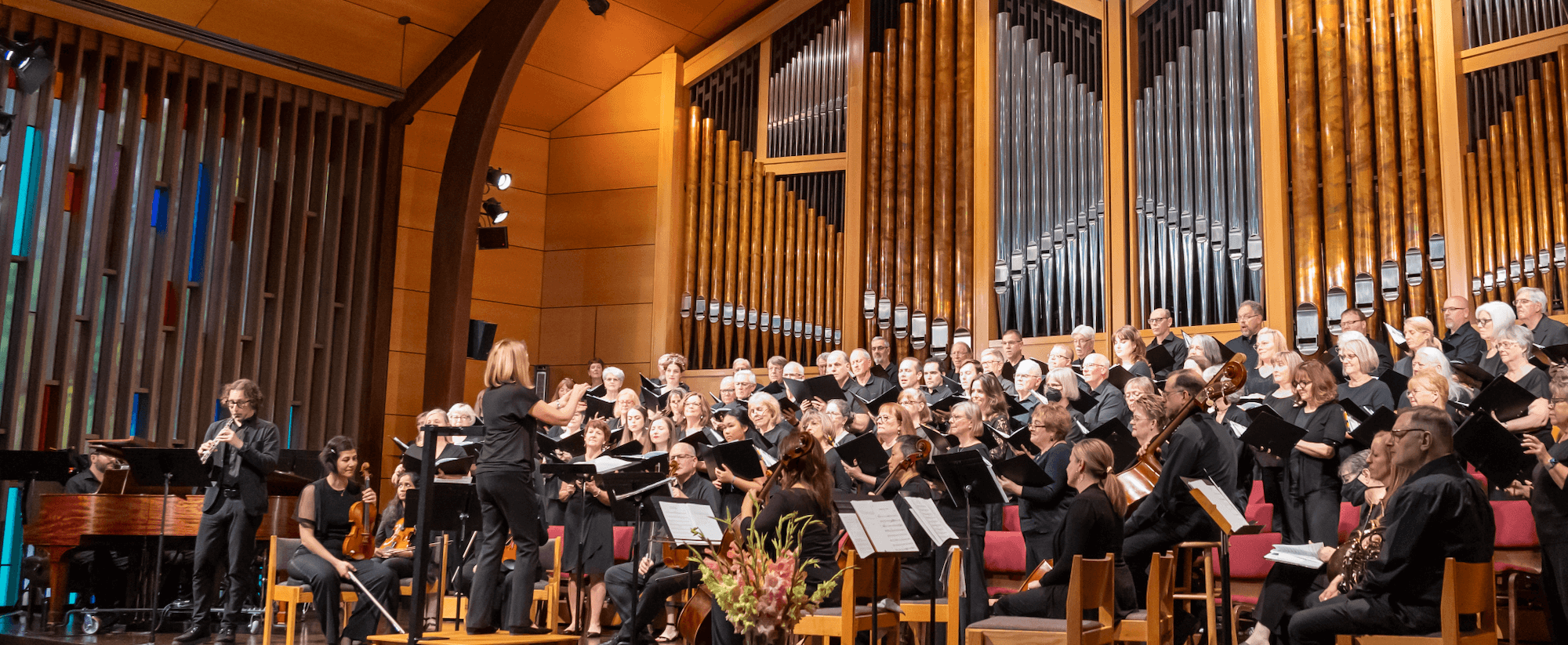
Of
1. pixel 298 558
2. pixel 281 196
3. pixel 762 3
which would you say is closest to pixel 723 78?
pixel 762 3

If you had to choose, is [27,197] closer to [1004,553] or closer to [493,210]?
[493,210]

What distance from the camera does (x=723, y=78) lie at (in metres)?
10.5

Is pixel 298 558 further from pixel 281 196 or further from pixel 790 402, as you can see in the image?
pixel 281 196

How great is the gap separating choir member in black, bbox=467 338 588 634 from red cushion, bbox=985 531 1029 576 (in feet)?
5.79

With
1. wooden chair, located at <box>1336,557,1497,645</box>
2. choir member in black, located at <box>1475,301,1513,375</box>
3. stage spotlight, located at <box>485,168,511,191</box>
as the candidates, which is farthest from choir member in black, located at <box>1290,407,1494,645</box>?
stage spotlight, located at <box>485,168,511,191</box>

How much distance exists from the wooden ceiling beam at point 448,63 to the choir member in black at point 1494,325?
19.7ft

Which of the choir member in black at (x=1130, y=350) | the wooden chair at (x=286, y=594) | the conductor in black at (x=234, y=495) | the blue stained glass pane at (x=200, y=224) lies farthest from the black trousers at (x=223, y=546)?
the choir member in black at (x=1130, y=350)

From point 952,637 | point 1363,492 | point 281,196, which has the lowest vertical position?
point 952,637

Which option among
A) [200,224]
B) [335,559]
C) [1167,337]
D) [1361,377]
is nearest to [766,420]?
[335,559]

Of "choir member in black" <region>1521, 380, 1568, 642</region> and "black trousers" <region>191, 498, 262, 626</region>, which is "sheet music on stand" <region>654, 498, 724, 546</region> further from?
"choir member in black" <region>1521, 380, 1568, 642</region>

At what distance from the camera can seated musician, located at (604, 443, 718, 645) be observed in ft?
17.6

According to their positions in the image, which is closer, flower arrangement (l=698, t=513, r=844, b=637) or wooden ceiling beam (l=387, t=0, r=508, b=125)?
flower arrangement (l=698, t=513, r=844, b=637)

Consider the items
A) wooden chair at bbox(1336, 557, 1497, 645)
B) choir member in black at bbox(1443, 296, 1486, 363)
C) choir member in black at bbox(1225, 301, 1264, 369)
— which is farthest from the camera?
choir member in black at bbox(1225, 301, 1264, 369)

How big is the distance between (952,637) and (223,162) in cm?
717
